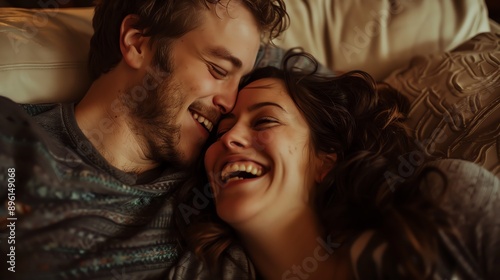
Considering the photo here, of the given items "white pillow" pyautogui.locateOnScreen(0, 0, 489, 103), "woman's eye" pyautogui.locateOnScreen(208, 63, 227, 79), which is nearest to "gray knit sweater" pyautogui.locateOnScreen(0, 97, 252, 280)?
"woman's eye" pyautogui.locateOnScreen(208, 63, 227, 79)

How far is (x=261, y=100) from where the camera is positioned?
1141 mm

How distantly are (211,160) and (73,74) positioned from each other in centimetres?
56

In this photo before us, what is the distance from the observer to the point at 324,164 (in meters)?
1.15

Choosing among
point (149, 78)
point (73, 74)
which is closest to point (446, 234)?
point (149, 78)

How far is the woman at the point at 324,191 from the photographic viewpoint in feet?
2.63

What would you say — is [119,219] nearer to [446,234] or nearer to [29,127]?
[29,127]

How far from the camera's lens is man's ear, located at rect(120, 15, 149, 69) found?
1299 millimetres

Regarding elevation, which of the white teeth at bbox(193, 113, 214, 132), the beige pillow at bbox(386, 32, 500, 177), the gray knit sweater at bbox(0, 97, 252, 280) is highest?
the beige pillow at bbox(386, 32, 500, 177)

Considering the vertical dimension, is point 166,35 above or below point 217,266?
above

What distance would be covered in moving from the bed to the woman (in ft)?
0.38

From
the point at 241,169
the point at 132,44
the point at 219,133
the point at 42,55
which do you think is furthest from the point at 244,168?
the point at 42,55

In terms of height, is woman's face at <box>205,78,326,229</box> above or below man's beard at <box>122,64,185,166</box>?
above

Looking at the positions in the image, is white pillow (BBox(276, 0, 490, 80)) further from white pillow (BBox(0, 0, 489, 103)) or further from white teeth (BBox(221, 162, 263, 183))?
white teeth (BBox(221, 162, 263, 183))

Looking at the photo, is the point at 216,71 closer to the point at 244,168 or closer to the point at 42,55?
the point at 244,168
